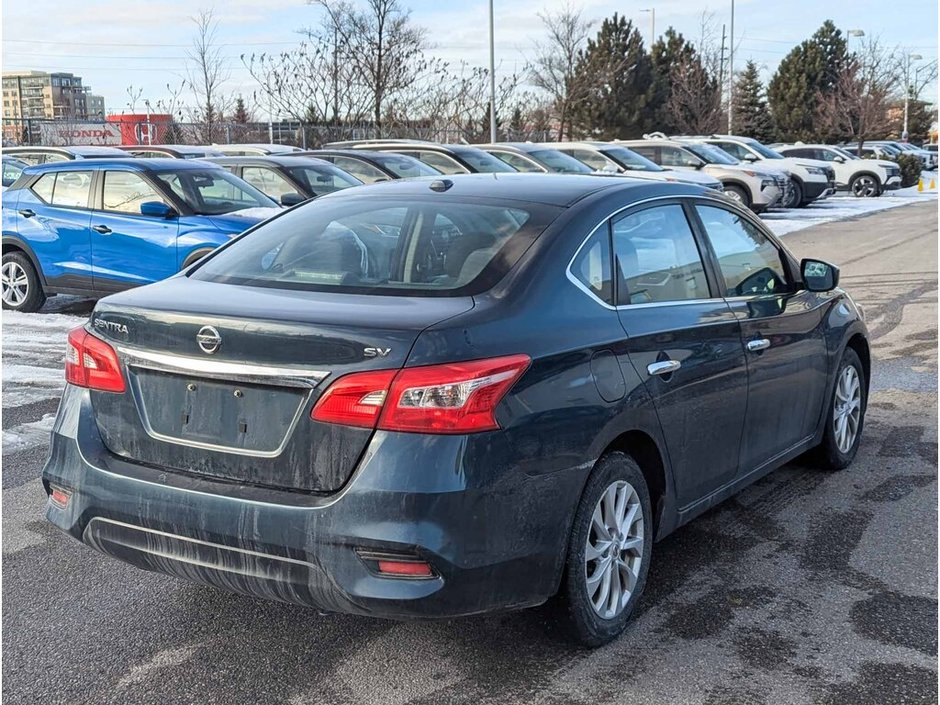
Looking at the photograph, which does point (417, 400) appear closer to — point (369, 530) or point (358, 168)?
point (369, 530)


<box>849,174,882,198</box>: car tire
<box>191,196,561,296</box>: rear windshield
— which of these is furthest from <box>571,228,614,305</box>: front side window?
<box>849,174,882,198</box>: car tire

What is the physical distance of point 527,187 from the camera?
427 cm

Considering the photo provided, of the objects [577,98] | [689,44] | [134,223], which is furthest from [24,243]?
[689,44]

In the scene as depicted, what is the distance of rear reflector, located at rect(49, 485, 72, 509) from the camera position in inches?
142

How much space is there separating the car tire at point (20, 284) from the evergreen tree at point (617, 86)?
4723cm

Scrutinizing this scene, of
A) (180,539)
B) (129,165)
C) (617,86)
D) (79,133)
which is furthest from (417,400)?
(617,86)

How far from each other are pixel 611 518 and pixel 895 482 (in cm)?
248

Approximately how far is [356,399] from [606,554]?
3.62ft

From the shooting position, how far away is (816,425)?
535 centimetres

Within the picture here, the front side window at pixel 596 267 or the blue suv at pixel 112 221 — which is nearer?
the front side window at pixel 596 267

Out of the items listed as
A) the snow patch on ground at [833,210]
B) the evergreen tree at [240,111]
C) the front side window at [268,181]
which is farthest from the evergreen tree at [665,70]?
the front side window at [268,181]

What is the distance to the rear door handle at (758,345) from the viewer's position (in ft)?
14.8

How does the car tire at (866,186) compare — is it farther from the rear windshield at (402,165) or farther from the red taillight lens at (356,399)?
the red taillight lens at (356,399)

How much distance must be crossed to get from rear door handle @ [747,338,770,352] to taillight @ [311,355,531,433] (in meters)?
1.75
